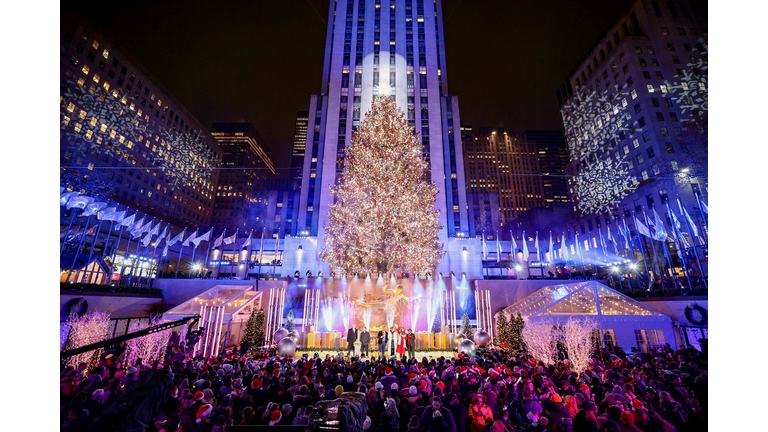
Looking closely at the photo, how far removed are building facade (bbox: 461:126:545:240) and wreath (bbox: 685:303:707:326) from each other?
305 ft

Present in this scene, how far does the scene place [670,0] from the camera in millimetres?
49969

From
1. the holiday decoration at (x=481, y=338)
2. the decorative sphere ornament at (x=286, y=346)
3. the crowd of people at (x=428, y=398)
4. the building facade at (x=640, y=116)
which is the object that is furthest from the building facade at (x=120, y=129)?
the building facade at (x=640, y=116)

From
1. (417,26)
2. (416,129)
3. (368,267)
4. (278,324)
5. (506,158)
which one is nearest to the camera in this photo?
(278,324)

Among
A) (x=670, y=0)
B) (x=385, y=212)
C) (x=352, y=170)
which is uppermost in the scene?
(x=670, y=0)

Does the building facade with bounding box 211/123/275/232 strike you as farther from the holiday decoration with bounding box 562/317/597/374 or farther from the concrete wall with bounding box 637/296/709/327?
the holiday decoration with bounding box 562/317/597/374

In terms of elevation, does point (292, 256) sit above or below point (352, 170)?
below

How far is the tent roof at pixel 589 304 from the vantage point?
1609 centimetres

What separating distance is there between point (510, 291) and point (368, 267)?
11.2m

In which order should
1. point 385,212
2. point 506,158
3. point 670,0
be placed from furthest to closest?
point 506,158
point 670,0
point 385,212

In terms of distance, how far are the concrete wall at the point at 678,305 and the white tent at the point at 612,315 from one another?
148cm

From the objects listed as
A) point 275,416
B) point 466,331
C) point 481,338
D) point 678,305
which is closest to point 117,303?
point 275,416

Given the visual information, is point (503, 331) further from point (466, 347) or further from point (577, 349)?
point (577, 349)

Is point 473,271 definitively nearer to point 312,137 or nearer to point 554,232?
point 312,137

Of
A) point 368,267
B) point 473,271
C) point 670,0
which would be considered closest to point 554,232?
point 473,271
